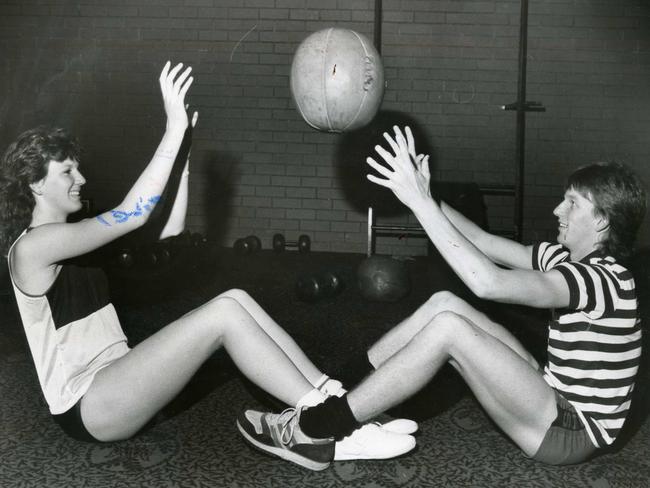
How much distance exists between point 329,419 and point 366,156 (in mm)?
4344

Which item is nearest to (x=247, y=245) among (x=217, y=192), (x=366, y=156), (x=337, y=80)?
(x=217, y=192)

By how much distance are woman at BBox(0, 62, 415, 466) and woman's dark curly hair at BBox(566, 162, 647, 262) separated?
0.95 meters

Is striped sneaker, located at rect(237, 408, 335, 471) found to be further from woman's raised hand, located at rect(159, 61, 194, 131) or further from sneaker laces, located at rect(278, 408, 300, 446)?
woman's raised hand, located at rect(159, 61, 194, 131)

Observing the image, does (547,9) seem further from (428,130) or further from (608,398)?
(608,398)

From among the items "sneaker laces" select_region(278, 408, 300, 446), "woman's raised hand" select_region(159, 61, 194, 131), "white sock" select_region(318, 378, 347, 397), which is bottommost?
"sneaker laces" select_region(278, 408, 300, 446)

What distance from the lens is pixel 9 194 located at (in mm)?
2268

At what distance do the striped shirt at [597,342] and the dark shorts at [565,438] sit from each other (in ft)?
0.08

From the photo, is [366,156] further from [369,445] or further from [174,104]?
[369,445]

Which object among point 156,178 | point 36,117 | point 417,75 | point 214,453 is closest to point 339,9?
point 417,75

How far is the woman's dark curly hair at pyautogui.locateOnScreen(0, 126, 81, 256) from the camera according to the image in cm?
226

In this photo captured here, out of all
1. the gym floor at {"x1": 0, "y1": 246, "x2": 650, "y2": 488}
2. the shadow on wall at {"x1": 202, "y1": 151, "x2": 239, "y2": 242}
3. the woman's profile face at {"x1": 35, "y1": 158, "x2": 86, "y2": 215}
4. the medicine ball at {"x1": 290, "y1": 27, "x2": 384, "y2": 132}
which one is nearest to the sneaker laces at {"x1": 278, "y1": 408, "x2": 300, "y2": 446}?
the gym floor at {"x1": 0, "y1": 246, "x2": 650, "y2": 488}

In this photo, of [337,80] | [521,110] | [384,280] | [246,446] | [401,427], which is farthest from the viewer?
[521,110]

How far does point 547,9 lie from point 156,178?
4.89 m

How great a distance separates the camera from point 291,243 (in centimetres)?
643
